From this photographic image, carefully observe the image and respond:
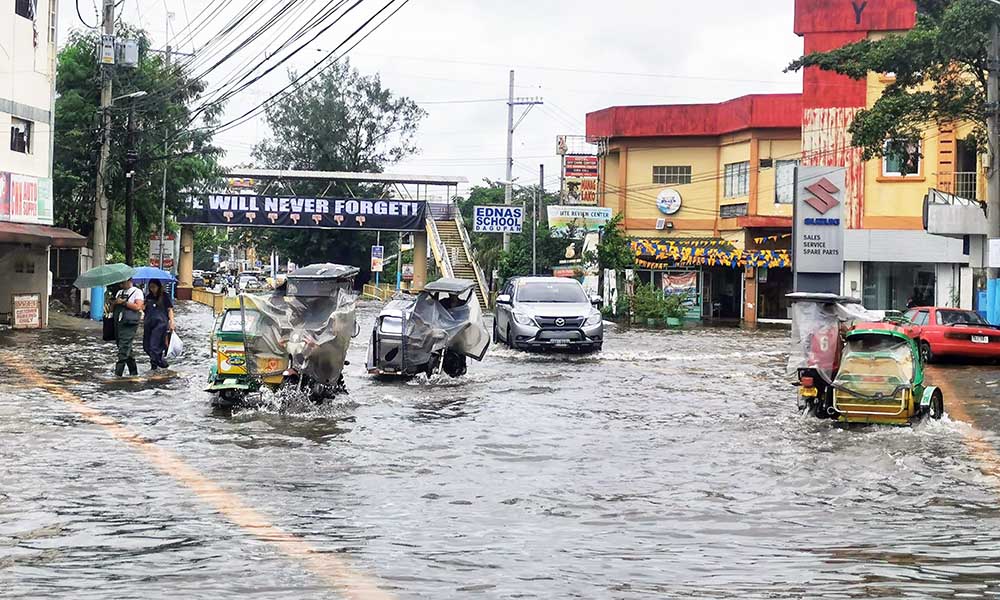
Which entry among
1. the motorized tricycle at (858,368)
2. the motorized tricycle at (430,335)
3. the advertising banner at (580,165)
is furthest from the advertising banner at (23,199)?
the advertising banner at (580,165)

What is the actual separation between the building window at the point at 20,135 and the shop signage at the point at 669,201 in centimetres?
3075

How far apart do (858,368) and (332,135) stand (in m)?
66.2

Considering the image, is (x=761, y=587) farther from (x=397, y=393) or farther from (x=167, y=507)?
(x=397, y=393)

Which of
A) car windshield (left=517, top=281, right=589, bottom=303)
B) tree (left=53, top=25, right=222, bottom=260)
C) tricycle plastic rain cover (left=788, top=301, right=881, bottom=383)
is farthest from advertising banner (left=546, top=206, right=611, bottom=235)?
tricycle plastic rain cover (left=788, top=301, right=881, bottom=383)

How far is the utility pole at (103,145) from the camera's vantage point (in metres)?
36.8

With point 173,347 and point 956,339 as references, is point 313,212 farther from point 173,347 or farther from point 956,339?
point 173,347

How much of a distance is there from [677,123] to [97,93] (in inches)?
1056

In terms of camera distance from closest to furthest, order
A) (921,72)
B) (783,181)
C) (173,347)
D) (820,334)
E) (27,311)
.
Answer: (820,334), (173,347), (921,72), (27,311), (783,181)

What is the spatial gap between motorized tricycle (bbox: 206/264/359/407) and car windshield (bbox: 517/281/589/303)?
1081 cm

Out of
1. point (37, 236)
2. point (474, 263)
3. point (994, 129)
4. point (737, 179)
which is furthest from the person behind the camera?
point (474, 263)

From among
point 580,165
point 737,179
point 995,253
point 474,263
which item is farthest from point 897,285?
point 580,165

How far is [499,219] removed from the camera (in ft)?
175

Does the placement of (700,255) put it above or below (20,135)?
below

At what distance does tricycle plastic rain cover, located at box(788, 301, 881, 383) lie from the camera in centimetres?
1591
